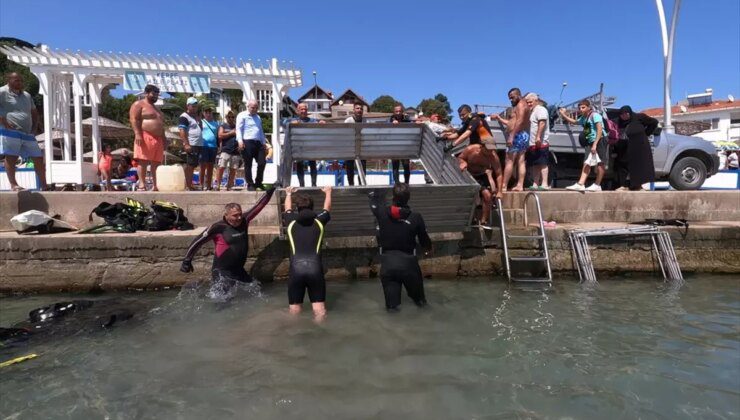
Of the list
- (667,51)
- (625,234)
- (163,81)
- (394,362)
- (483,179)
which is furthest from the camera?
(667,51)

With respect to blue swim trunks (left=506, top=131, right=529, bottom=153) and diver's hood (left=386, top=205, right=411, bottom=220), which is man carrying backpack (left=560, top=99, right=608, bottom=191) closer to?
blue swim trunks (left=506, top=131, right=529, bottom=153)

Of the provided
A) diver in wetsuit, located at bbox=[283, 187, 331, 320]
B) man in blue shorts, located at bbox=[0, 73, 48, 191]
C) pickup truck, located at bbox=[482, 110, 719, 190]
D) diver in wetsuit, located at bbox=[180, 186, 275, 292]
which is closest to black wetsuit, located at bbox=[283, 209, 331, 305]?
diver in wetsuit, located at bbox=[283, 187, 331, 320]

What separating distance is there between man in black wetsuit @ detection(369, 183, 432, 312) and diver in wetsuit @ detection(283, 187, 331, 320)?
2.54 feet

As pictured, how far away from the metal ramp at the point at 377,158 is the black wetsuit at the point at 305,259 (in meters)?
0.80

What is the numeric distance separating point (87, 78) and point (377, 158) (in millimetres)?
8301

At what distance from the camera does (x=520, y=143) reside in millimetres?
7789

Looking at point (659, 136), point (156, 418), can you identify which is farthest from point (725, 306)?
point (156, 418)

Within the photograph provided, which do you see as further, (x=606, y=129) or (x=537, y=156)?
(x=537, y=156)

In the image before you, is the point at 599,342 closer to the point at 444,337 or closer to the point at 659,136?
the point at 444,337

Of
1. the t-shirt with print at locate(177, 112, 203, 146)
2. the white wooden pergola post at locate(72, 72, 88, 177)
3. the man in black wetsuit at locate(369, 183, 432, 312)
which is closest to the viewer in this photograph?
the man in black wetsuit at locate(369, 183, 432, 312)

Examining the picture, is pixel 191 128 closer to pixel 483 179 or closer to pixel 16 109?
pixel 16 109

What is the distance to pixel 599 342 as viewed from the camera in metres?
4.51

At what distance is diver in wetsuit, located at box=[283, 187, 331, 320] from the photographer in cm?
513

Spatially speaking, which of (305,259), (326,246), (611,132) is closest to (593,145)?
(611,132)
